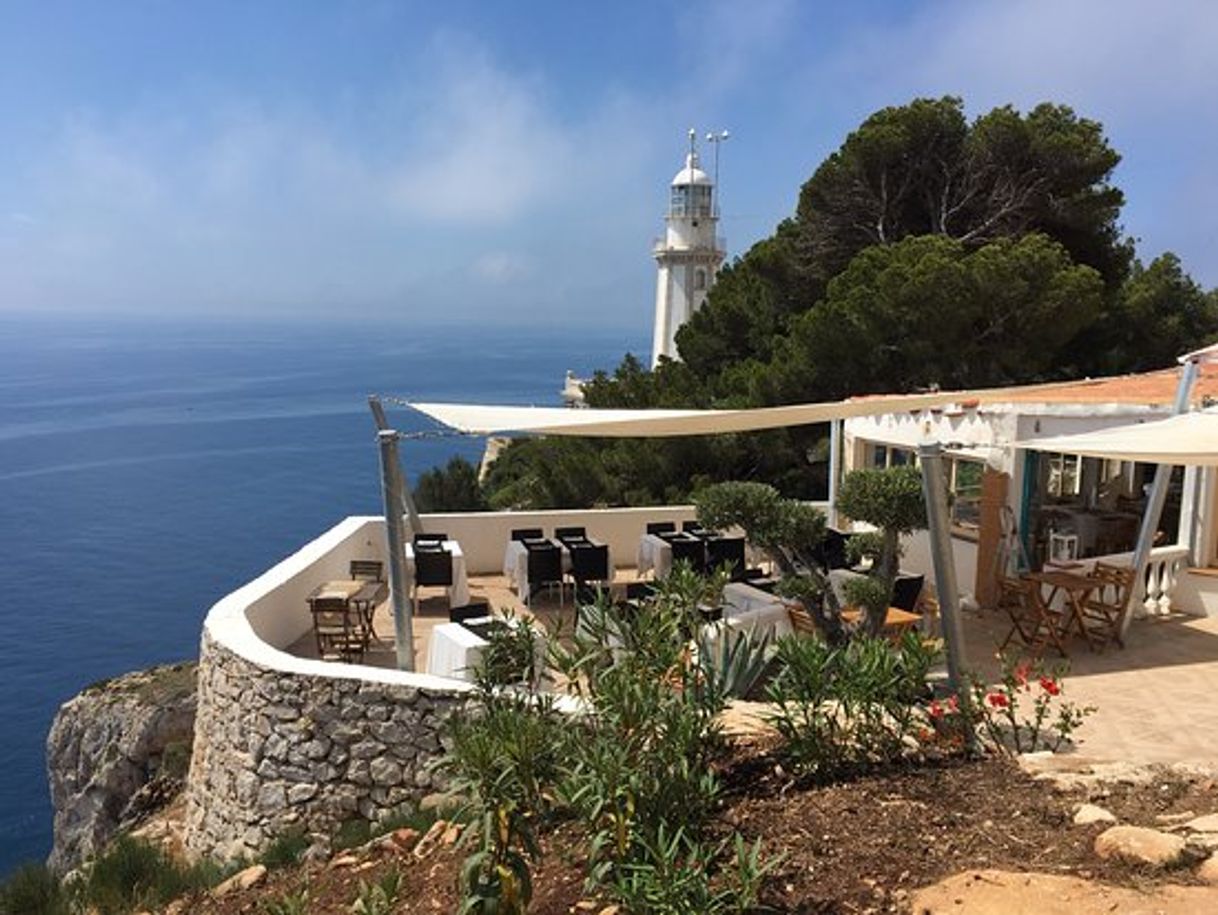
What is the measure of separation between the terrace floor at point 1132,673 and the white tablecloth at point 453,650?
0.65 m

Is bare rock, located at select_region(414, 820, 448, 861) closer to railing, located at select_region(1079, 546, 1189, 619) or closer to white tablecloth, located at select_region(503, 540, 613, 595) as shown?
white tablecloth, located at select_region(503, 540, 613, 595)

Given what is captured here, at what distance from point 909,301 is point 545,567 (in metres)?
10.5

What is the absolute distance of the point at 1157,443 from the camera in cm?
648

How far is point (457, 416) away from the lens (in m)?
8.97

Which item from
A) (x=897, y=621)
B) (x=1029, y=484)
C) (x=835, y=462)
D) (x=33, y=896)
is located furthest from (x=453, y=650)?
(x=835, y=462)

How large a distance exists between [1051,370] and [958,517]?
9937 mm

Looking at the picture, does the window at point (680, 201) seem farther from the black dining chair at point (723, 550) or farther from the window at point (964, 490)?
the black dining chair at point (723, 550)

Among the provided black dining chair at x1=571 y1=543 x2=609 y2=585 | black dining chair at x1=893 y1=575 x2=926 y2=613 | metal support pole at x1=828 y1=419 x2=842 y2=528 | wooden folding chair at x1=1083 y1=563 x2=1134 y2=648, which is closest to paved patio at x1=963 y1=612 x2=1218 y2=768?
wooden folding chair at x1=1083 y1=563 x2=1134 y2=648

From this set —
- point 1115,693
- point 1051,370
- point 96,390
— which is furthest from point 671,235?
point 96,390

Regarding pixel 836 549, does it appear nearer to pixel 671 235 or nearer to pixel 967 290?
pixel 967 290

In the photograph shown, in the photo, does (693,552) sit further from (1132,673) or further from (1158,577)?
(1158,577)

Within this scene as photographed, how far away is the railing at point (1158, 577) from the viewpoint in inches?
365

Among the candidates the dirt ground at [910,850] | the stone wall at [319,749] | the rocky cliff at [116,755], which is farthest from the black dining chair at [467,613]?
the rocky cliff at [116,755]

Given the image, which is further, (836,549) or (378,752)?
(836,549)
